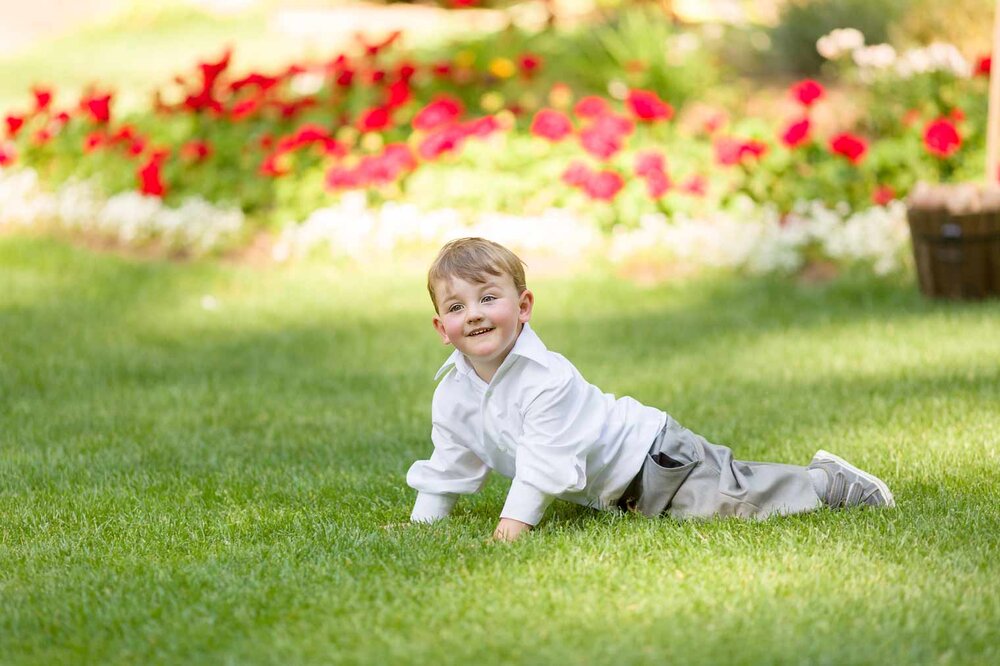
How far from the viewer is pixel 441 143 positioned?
309 inches

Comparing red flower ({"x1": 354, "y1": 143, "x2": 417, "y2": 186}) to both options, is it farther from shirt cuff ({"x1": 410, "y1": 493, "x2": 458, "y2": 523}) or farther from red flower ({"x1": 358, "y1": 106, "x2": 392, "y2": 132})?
shirt cuff ({"x1": 410, "y1": 493, "x2": 458, "y2": 523})

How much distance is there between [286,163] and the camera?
8.20 m

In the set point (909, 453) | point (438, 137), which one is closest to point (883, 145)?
point (438, 137)

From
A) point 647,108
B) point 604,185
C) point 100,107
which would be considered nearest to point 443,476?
point 604,185

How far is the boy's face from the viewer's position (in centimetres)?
329

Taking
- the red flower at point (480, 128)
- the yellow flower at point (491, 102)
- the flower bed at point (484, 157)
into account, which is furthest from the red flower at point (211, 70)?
the red flower at point (480, 128)

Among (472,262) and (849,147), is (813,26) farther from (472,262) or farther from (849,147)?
(472,262)

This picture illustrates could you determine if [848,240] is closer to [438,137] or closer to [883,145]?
[883,145]

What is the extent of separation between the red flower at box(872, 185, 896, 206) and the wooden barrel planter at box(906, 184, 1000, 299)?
946mm

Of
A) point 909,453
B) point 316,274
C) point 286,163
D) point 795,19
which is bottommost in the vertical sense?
point 909,453

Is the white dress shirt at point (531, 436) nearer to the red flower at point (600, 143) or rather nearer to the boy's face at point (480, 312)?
the boy's face at point (480, 312)

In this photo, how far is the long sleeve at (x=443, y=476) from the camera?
3518 mm

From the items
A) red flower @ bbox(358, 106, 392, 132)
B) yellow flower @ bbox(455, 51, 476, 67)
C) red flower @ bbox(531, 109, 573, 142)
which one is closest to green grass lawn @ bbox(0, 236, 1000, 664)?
red flower @ bbox(531, 109, 573, 142)

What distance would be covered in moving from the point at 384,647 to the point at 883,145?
580 cm
